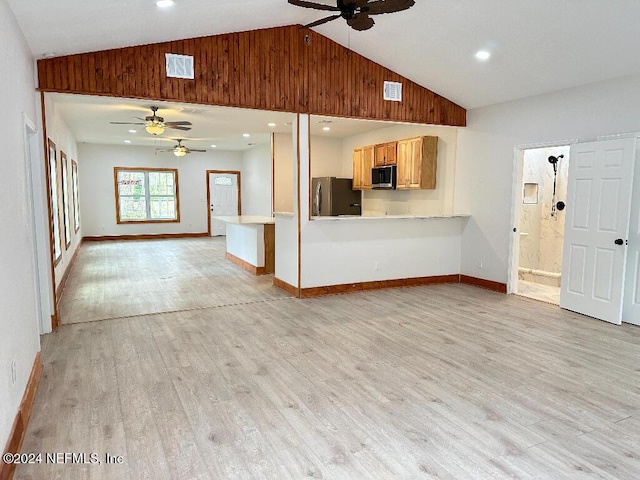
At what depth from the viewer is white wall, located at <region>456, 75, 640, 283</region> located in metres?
4.56

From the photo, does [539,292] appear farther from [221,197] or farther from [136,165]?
[136,165]

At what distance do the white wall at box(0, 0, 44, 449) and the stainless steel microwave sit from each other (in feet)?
17.0

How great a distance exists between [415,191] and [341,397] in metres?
5.21

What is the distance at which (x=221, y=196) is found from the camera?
1305 centimetres

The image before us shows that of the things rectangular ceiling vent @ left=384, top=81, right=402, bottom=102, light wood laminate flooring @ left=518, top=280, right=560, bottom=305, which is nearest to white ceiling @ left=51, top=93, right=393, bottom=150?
rectangular ceiling vent @ left=384, top=81, right=402, bottom=102

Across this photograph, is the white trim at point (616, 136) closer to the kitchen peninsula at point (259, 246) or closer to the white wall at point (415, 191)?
the white wall at point (415, 191)

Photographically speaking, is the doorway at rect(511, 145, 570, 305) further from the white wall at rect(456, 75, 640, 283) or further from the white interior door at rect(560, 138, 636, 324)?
the white interior door at rect(560, 138, 636, 324)

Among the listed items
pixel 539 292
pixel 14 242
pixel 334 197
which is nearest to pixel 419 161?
pixel 334 197

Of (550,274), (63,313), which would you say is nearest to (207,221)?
(63,313)

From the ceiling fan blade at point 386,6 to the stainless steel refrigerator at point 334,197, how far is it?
5053 millimetres

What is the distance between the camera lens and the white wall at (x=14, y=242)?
7.31 ft

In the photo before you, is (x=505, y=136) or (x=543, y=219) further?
(x=543, y=219)

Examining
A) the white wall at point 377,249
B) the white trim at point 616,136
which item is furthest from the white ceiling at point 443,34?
the white wall at point 377,249

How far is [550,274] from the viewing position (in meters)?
6.66
